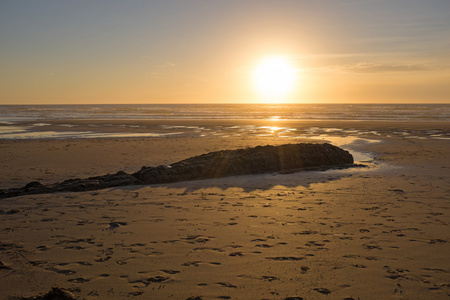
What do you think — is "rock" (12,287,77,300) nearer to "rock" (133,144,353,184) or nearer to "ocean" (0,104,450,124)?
"rock" (133,144,353,184)

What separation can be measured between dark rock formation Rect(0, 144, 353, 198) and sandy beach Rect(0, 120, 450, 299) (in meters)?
0.42

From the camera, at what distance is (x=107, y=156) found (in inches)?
547

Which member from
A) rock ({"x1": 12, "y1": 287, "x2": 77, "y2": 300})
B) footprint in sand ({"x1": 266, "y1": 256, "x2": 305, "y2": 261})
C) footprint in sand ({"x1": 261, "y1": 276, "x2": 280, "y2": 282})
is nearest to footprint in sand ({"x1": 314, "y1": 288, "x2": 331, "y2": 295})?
footprint in sand ({"x1": 261, "y1": 276, "x2": 280, "y2": 282})

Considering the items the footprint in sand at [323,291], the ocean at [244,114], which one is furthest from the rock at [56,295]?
the ocean at [244,114]

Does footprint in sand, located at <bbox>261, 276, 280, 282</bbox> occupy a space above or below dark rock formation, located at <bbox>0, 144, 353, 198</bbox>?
below

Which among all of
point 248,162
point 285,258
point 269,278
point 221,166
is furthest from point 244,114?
point 269,278

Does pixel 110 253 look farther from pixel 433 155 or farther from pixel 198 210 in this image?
pixel 433 155

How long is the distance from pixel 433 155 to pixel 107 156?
Result: 1227 centimetres

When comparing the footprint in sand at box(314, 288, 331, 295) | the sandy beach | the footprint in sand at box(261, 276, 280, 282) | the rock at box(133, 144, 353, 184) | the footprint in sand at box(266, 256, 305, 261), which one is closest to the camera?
the footprint in sand at box(314, 288, 331, 295)

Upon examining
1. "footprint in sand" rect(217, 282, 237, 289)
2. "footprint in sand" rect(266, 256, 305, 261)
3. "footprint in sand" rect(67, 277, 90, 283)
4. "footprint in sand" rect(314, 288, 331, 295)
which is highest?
"footprint in sand" rect(266, 256, 305, 261)

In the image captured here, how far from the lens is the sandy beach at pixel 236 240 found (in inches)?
146

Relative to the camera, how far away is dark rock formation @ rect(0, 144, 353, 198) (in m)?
8.13

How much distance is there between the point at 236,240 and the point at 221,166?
5.07 m

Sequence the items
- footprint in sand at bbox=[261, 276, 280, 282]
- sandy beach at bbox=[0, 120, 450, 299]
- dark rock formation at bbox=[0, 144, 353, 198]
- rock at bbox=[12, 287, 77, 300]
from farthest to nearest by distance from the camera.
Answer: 1. dark rock formation at bbox=[0, 144, 353, 198]
2. footprint in sand at bbox=[261, 276, 280, 282]
3. sandy beach at bbox=[0, 120, 450, 299]
4. rock at bbox=[12, 287, 77, 300]
